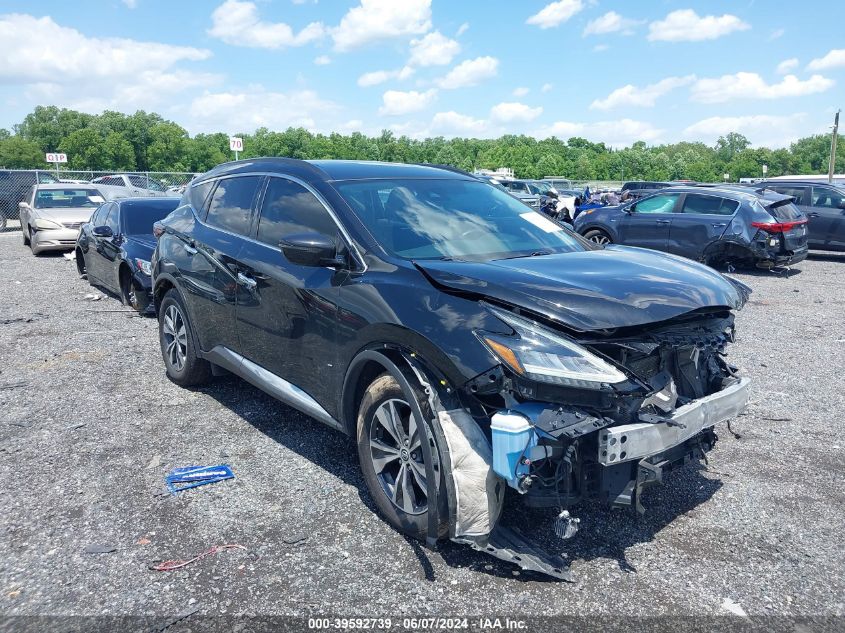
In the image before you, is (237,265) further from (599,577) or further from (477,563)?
(599,577)

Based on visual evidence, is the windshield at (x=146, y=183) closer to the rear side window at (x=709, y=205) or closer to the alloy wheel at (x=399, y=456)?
the rear side window at (x=709, y=205)

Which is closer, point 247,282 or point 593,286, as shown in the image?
point 593,286

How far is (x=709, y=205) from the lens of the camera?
13.3 meters

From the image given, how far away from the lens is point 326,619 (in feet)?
9.24

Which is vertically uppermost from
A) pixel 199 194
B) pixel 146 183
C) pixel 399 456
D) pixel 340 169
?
pixel 146 183

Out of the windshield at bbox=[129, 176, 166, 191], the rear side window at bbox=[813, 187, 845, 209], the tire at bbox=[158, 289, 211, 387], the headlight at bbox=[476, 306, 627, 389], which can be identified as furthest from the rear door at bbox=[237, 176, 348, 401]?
the windshield at bbox=[129, 176, 166, 191]

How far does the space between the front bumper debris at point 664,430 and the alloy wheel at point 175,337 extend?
3.77 meters

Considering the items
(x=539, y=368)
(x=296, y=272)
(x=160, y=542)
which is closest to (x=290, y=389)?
(x=296, y=272)

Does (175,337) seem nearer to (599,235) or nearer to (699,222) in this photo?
(699,222)

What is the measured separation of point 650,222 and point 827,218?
4.84m

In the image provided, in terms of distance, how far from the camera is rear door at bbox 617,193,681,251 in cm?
1367

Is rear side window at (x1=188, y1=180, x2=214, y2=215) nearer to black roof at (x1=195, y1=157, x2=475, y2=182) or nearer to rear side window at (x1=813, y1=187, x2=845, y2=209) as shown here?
black roof at (x1=195, y1=157, x2=475, y2=182)

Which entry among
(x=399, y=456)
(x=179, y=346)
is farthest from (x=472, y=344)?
(x=179, y=346)

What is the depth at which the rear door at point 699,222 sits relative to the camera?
12953mm
